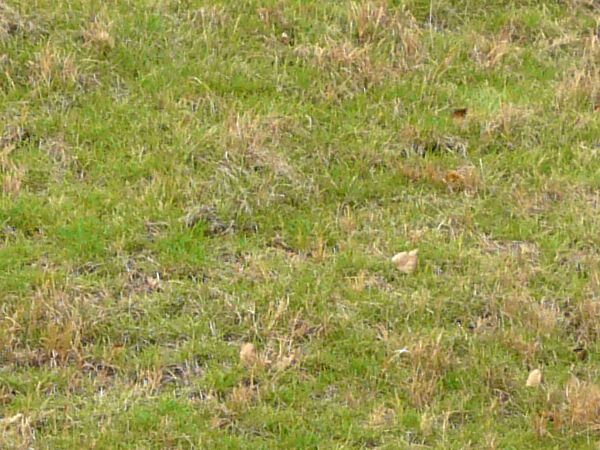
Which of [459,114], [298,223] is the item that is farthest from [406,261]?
[459,114]

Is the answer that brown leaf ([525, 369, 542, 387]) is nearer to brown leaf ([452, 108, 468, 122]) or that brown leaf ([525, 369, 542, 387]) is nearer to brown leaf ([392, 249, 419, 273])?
brown leaf ([392, 249, 419, 273])

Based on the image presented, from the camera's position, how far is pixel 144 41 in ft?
24.3

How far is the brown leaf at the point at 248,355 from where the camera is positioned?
523 centimetres

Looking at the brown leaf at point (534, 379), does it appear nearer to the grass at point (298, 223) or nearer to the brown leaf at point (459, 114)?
the grass at point (298, 223)

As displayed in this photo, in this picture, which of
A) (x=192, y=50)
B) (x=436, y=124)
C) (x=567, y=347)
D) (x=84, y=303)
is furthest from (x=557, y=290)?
(x=192, y=50)

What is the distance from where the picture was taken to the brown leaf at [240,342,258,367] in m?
5.23

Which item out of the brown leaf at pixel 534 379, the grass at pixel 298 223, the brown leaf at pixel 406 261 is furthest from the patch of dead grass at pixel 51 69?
the brown leaf at pixel 534 379

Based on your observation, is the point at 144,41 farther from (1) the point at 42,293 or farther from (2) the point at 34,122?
(1) the point at 42,293

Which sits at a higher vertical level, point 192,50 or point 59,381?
point 192,50

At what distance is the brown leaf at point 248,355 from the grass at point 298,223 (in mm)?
17

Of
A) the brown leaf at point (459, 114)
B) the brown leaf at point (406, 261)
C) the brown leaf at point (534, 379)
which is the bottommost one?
the brown leaf at point (534, 379)

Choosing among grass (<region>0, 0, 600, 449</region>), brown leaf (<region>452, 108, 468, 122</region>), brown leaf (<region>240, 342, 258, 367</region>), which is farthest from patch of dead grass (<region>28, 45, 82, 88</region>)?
brown leaf (<region>240, 342, 258, 367</region>)

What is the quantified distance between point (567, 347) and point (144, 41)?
3.38 meters

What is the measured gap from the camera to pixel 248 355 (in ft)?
17.3
